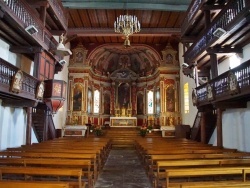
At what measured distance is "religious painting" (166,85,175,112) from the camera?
19.2 metres

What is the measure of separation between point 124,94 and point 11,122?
14.2m

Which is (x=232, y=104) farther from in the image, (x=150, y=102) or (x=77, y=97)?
(x=77, y=97)

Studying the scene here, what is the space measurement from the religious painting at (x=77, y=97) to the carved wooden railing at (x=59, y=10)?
22.6 ft

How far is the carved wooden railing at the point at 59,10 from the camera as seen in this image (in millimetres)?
11406

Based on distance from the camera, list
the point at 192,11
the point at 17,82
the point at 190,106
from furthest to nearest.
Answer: the point at 190,106 < the point at 192,11 < the point at 17,82

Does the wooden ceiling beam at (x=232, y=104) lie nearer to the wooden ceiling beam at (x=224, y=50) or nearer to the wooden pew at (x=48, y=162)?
the wooden ceiling beam at (x=224, y=50)

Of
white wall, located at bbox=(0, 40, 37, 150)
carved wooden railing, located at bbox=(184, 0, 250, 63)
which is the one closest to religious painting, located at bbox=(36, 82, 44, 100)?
white wall, located at bbox=(0, 40, 37, 150)

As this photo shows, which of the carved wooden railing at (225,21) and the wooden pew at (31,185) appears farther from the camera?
the carved wooden railing at (225,21)

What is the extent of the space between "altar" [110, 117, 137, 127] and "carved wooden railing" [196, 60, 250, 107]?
9570mm

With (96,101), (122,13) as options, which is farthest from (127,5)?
(96,101)

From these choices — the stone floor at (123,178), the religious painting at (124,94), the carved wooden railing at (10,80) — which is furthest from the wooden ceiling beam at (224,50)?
the religious painting at (124,94)

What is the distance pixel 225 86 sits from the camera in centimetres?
830

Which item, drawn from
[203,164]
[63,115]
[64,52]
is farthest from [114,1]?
[203,164]

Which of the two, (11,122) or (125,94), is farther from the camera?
(125,94)
